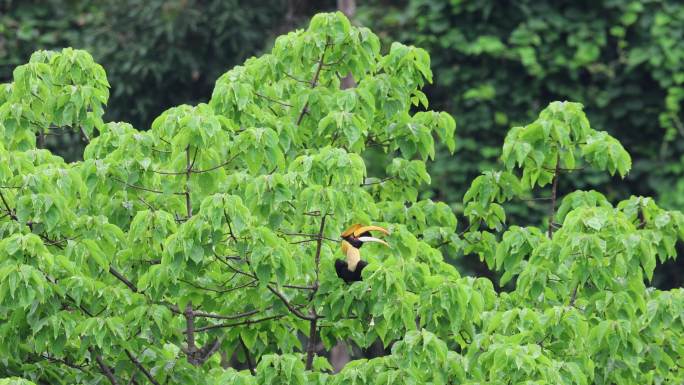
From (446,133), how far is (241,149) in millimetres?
1615

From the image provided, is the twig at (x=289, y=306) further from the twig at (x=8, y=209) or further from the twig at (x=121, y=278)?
the twig at (x=8, y=209)

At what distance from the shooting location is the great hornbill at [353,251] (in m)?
6.79

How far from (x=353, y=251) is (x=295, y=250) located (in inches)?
11.7

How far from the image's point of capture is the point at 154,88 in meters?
17.3

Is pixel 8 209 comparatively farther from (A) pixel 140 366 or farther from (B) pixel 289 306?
(B) pixel 289 306

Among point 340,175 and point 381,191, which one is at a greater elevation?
point 340,175

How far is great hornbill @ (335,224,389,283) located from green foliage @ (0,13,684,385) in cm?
7

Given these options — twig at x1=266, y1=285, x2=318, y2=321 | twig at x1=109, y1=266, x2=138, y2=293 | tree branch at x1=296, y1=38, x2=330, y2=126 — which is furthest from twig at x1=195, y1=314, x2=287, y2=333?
tree branch at x1=296, y1=38, x2=330, y2=126

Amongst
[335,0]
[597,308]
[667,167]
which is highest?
[597,308]

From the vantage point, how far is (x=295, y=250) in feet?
22.3

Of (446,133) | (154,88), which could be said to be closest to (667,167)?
(154,88)

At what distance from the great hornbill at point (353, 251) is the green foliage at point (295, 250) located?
0.24 ft

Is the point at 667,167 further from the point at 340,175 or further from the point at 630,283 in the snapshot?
the point at 340,175

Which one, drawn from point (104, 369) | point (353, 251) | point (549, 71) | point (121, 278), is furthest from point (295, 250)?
point (549, 71)
